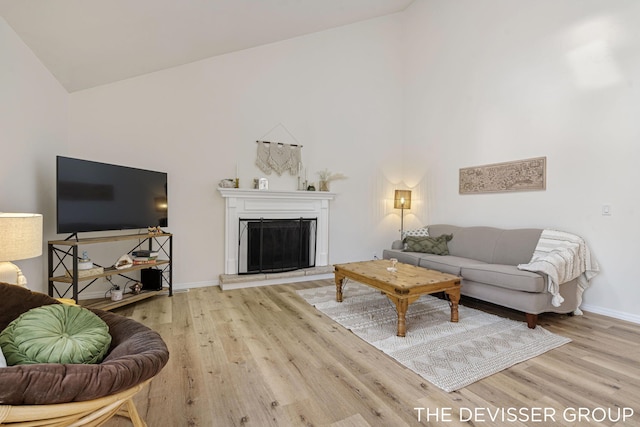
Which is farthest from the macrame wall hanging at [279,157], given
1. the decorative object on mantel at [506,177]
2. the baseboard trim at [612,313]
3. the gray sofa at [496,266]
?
the baseboard trim at [612,313]

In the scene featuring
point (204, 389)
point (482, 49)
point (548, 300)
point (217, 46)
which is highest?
point (482, 49)

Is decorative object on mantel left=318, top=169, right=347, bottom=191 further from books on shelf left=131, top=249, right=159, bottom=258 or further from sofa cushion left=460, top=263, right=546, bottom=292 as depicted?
books on shelf left=131, top=249, right=159, bottom=258

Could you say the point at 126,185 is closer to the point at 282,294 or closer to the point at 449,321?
the point at 282,294

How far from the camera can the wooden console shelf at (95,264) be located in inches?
105

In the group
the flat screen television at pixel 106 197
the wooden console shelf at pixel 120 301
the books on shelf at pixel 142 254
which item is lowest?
the wooden console shelf at pixel 120 301

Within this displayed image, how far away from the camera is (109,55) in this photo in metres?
2.89

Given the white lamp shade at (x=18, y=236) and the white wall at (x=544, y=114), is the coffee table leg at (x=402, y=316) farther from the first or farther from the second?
the white lamp shade at (x=18, y=236)

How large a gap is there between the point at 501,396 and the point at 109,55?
13.4 ft

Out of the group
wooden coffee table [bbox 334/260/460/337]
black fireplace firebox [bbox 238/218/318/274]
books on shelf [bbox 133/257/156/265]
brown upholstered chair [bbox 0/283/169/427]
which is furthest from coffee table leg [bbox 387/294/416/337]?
books on shelf [bbox 133/257/156/265]

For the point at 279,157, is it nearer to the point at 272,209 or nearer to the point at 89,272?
the point at 272,209

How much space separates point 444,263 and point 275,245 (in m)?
2.25

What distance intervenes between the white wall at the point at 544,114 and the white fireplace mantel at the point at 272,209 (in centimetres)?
179

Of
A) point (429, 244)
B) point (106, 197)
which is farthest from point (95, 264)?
point (429, 244)

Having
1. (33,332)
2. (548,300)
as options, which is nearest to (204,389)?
(33,332)
